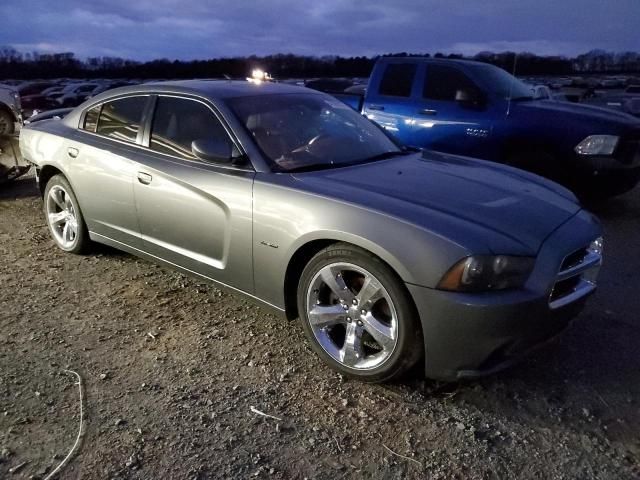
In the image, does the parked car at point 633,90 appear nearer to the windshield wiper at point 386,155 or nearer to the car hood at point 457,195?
the windshield wiper at point 386,155

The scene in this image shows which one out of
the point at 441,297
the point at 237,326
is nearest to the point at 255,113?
the point at 237,326

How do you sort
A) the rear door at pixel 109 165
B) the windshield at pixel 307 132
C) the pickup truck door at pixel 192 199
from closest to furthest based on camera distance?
the pickup truck door at pixel 192 199, the windshield at pixel 307 132, the rear door at pixel 109 165

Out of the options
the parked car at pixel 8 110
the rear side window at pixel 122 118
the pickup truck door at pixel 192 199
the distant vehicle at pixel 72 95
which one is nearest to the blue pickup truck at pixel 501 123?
the rear side window at pixel 122 118

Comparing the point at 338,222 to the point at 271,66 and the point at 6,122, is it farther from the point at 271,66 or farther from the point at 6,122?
the point at 271,66

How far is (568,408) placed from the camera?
9.25 ft

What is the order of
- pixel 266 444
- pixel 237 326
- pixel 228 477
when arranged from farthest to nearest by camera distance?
pixel 237 326 → pixel 266 444 → pixel 228 477

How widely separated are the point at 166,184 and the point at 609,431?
2896 millimetres

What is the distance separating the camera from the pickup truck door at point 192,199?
11.1ft

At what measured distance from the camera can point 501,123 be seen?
21.2ft

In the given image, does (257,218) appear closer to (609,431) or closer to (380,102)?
(609,431)

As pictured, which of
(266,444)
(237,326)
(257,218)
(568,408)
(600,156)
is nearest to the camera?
(266,444)

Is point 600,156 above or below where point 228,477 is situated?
above

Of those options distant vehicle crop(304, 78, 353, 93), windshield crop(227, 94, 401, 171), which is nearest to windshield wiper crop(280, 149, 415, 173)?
windshield crop(227, 94, 401, 171)

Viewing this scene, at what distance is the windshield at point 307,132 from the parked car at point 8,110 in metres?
7.46
